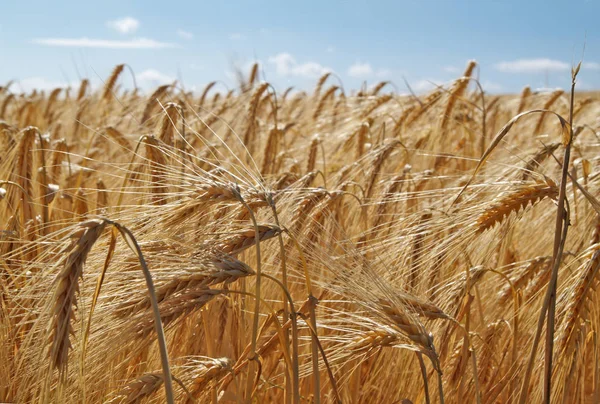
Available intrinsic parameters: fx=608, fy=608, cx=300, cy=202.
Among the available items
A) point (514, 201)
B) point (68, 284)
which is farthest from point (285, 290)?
point (514, 201)

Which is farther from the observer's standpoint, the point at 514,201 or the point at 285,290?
the point at 514,201

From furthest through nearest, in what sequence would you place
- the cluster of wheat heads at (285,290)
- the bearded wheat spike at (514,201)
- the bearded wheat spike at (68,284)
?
the bearded wheat spike at (514,201) < the cluster of wheat heads at (285,290) < the bearded wheat spike at (68,284)

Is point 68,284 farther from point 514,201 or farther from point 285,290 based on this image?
point 514,201

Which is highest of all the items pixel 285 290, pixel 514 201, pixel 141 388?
pixel 514 201

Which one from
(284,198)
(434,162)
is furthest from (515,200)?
(434,162)

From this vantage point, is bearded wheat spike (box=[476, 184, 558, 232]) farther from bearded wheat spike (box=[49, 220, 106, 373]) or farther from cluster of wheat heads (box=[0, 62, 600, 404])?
bearded wheat spike (box=[49, 220, 106, 373])

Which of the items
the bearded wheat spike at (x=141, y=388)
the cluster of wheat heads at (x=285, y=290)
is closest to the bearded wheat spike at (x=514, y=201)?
the cluster of wheat heads at (x=285, y=290)

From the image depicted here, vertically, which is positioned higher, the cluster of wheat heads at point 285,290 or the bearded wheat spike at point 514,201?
the bearded wheat spike at point 514,201

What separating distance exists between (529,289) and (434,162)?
150cm

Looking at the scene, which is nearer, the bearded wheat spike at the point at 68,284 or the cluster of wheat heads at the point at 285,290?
the bearded wheat spike at the point at 68,284

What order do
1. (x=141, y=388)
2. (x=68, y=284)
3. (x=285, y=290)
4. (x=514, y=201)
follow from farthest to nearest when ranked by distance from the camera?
(x=514, y=201) → (x=141, y=388) → (x=285, y=290) → (x=68, y=284)

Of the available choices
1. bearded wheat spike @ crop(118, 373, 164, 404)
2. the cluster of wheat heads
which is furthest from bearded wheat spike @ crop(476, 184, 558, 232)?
bearded wheat spike @ crop(118, 373, 164, 404)

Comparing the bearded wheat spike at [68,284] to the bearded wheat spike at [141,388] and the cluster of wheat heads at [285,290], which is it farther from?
the bearded wheat spike at [141,388]

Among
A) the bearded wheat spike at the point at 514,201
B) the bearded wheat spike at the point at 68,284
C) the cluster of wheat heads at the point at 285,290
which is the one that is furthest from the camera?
the bearded wheat spike at the point at 514,201
